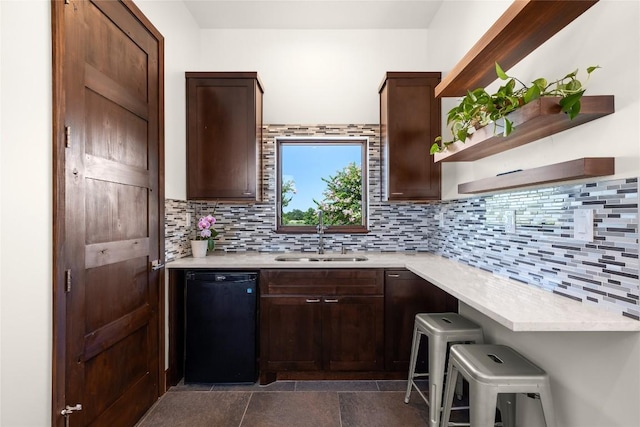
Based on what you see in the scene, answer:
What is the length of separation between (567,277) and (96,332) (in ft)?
7.10

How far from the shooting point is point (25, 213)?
1281 mm

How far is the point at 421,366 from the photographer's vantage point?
2.52 m

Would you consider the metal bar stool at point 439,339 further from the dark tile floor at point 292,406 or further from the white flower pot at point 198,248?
the white flower pot at point 198,248

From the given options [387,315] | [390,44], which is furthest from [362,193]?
[390,44]

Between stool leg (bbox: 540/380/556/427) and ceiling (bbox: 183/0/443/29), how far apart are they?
9.11ft

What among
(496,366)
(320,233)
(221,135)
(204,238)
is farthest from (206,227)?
(496,366)

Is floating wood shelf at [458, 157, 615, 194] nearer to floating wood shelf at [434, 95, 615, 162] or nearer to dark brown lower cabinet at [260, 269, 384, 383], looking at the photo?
floating wood shelf at [434, 95, 615, 162]

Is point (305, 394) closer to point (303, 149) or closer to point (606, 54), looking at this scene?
point (303, 149)

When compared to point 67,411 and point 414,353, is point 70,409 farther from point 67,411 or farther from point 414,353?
point 414,353

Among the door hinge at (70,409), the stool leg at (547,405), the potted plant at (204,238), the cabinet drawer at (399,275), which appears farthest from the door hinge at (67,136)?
the stool leg at (547,405)

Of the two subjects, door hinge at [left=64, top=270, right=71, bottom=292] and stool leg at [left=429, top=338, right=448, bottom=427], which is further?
stool leg at [left=429, top=338, right=448, bottom=427]

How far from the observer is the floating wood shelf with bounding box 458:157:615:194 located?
115 cm

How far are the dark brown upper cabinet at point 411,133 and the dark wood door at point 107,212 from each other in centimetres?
173

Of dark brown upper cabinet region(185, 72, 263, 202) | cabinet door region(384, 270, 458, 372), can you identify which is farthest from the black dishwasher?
cabinet door region(384, 270, 458, 372)
